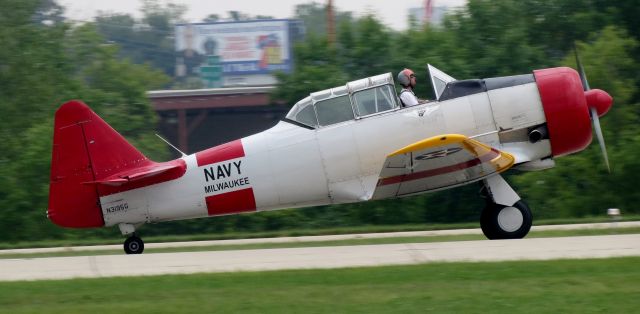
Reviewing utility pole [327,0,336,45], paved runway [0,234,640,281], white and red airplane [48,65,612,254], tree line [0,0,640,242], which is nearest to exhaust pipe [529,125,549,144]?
white and red airplane [48,65,612,254]

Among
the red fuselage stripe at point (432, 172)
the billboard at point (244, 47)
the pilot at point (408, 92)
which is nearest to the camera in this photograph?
the red fuselage stripe at point (432, 172)

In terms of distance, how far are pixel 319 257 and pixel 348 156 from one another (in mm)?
1969

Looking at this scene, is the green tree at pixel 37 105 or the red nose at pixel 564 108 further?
the green tree at pixel 37 105

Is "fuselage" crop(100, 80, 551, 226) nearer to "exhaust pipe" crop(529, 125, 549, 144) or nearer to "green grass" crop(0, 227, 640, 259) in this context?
"exhaust pipe" crop(529, 125, 549, 144)

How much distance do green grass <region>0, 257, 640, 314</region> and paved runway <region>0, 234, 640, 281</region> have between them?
0.70 metres

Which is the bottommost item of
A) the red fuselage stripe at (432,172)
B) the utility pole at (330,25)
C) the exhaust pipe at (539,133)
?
the red fuselage stripe at (432,172)

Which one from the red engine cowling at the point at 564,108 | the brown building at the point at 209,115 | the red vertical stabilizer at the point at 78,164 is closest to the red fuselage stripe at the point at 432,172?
the red engine cowling at the point at 564,108

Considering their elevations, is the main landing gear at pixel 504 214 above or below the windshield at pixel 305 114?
below

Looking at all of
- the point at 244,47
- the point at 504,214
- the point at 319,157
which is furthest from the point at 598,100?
the point at 244,47

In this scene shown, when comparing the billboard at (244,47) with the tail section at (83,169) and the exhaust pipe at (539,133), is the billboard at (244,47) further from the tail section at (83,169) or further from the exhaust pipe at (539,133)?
the exhaust pipe at (539,133)

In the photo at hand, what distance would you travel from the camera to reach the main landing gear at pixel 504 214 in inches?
556

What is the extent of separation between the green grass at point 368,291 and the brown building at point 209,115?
38.6 meters

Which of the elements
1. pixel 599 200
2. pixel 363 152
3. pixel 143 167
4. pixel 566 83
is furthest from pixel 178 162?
pixel 599 200

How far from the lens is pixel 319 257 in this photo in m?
12.9
